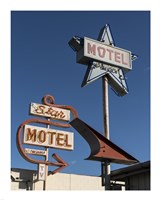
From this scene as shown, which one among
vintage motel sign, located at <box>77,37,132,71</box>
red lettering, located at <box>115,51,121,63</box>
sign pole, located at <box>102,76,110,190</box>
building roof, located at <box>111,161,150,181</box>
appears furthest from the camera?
red lettering, located at <box>115,51,121,63</box>

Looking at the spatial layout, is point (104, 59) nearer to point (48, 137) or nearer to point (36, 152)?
point (48, 137)

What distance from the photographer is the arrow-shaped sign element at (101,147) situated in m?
13.2

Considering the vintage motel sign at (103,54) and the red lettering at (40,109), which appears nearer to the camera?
the vintage motel sign at (103,54)

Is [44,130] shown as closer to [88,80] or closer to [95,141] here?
[88,80]

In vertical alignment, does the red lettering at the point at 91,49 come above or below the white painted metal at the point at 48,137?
above

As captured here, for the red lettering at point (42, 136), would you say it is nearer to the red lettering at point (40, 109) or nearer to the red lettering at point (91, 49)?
the red lettering at point (40, 109)

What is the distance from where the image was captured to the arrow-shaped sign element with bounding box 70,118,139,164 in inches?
520

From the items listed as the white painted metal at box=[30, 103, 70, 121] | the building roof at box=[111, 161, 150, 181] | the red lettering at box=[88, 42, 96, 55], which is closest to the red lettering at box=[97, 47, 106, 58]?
the red lettering at box=[88, 42, 96, 55]

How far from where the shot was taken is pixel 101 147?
13219 millimetres

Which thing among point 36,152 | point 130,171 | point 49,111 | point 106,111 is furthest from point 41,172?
point 130,171

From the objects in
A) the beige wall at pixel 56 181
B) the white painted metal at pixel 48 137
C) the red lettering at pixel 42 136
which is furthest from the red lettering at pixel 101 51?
the beige wall at pixel 56 181

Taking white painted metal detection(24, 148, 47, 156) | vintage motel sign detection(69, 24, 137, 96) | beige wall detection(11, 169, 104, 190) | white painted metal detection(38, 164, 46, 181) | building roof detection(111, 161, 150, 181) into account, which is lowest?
beige wall detection(11, 169, 104, 190)

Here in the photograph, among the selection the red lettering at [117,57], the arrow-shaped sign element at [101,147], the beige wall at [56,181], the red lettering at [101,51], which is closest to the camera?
the arrow-shaped sign element at [101,147]

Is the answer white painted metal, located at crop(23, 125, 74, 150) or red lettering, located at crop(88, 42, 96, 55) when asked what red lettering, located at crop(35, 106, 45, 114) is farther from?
red lettering, located at crop(88, 42, 96, 55)
